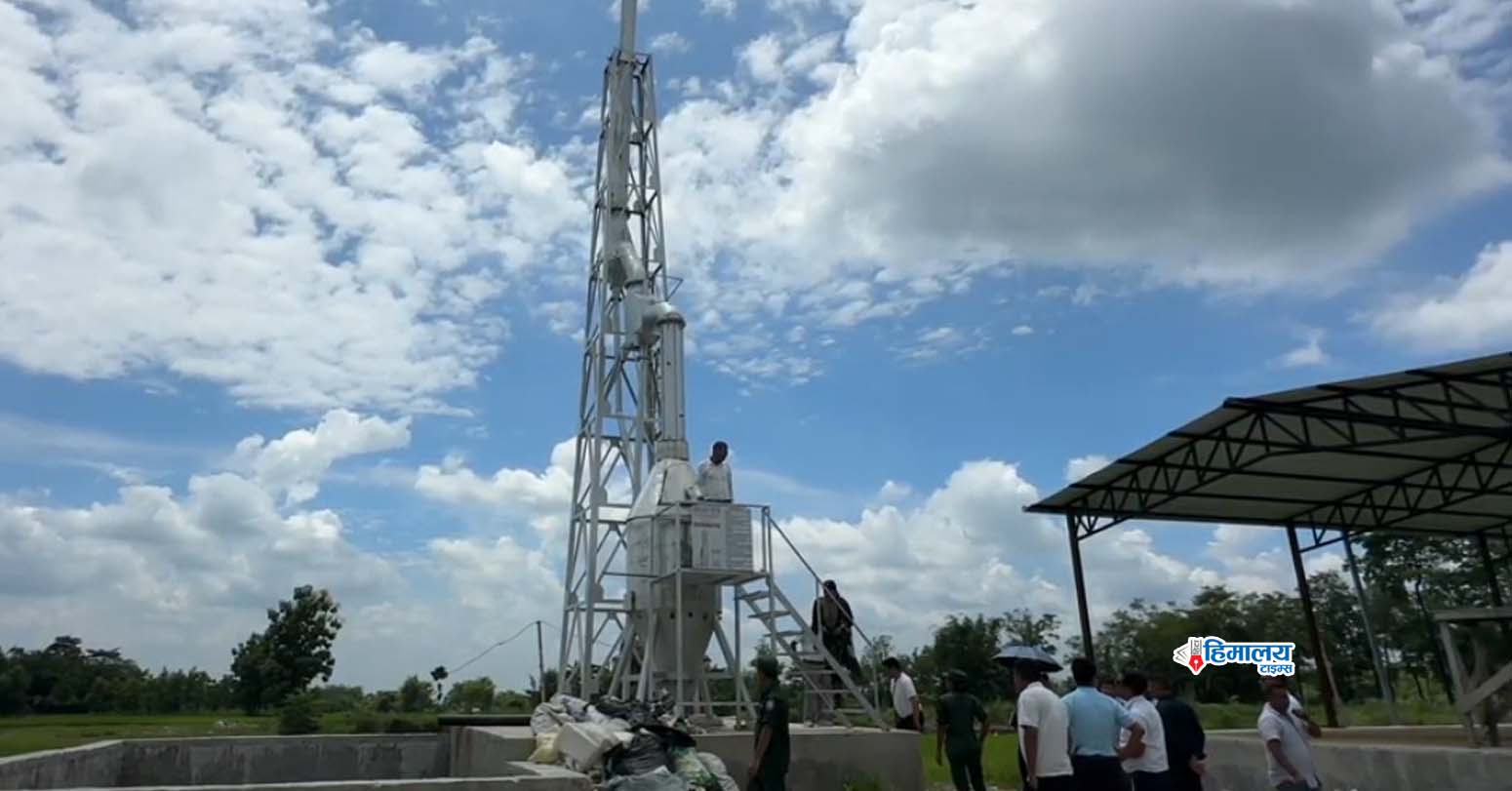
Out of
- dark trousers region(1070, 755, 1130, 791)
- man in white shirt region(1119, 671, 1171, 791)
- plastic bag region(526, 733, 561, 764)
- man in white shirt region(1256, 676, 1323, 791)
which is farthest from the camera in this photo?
plastic bag region(526, 733, 561, 764)

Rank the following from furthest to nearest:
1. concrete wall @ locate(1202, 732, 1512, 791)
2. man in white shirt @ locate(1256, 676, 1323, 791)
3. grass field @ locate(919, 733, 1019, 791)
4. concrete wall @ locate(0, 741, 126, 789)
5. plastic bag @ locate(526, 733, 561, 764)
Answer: grass field @ locate(919, 733, 1019, 791), plastic bag @ locate(526, 733, 561, 764), concrete wall @ locate(1202, 732, 1512, 791), concrete wall @ locate(0, 741, 126, 789), man in white shirt @ locate(1256, 676, 1323, 791)

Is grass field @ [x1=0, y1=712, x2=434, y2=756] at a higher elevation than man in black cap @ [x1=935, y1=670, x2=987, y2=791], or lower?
higher

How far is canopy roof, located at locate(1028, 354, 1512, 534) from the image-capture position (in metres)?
12.8

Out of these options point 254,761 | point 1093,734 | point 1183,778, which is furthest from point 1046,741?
point 254,761

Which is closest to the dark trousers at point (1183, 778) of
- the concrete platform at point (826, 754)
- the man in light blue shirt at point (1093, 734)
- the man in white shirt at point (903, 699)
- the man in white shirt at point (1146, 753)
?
the man in white shirt at point (1146, 753)

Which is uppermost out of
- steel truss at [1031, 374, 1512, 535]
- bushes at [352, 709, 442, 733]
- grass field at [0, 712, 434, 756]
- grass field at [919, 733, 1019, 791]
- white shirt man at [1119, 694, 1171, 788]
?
steel truss at [1031, 374, 1512, 535]

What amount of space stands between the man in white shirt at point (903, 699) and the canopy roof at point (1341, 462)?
5.51 m

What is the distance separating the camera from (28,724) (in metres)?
53.9

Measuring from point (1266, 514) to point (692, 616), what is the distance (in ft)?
40.4

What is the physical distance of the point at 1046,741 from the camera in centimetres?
642

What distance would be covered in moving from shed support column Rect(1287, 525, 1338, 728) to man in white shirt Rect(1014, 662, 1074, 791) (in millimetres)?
12888

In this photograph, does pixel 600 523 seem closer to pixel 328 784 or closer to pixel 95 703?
pixel 328 784

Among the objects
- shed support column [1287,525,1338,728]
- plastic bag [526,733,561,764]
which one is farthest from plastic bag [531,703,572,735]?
shed support column [1287,525,1338,728]

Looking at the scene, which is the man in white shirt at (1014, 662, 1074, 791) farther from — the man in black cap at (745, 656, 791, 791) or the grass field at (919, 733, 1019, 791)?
the grass field at (919, 733, 1019, 791)
